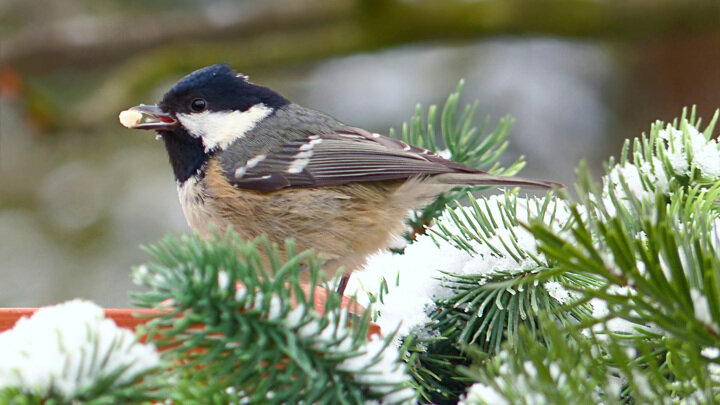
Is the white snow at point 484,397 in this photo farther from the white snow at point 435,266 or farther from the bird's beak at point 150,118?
the bird's beak at point 150,118

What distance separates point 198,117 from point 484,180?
0.63 meters

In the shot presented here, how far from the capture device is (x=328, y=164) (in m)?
1.39

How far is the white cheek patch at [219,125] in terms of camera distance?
1.48 metres

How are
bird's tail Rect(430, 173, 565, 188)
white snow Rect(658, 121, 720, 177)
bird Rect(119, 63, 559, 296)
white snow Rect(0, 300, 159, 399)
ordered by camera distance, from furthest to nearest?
bird Rect(119, 63, 559, 296), bird's tail Rect(430, 173, 565, 188), white snow Rect(658, 121, 720, 177), white snow Rect(0, 300, 159, 399)

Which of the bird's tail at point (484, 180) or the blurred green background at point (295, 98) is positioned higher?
the blurred green background at point (295, 98)

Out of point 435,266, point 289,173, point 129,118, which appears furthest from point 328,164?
point 435,266

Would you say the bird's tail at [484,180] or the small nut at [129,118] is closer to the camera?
the bird's tail at [484,180]

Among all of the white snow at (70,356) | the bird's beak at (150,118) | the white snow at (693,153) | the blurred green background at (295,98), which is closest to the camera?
the white snow at (70,356)

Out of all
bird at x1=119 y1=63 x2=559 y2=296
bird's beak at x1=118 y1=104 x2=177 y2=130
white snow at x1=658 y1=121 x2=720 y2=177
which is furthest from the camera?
bird's beak at x1=118 y1=104 x2=177 y2=130

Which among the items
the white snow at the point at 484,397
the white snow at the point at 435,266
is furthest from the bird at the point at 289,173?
the white snow at the point at 484,397

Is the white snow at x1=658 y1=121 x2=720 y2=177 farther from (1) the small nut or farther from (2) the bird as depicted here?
(1) the small nut

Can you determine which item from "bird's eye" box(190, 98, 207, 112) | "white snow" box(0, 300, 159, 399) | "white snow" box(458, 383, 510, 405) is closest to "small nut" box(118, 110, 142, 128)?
"bird's eye" box(190, 98, 207, 112)

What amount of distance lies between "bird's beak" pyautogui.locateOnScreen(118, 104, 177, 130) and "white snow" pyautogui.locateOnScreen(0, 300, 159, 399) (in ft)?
3.13

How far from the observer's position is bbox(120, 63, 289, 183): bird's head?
4.80 feet
